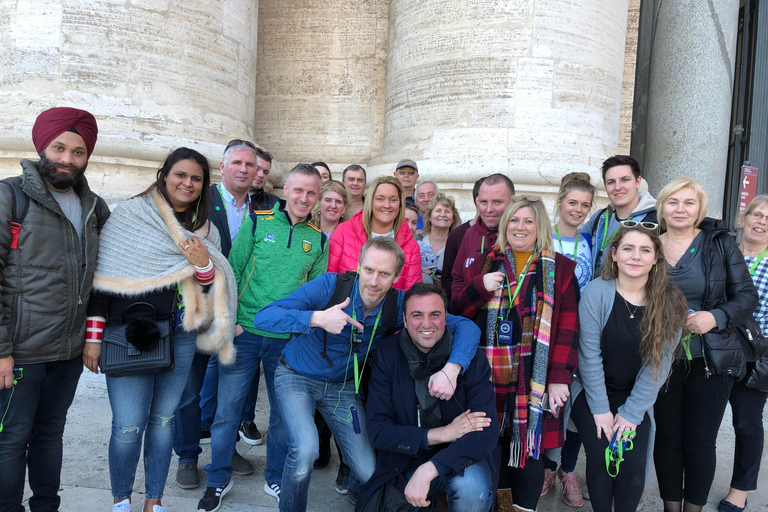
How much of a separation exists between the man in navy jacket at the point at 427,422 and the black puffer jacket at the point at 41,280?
139cm

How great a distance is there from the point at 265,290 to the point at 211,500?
3.68 ft

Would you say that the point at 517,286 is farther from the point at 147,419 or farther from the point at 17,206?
the point at 17,206

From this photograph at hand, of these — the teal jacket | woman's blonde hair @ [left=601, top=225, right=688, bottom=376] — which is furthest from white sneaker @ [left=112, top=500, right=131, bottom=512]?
woman's blonde hair @ [left=601, top=225, right=688, bottom=376]

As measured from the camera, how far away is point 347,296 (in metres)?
2.72

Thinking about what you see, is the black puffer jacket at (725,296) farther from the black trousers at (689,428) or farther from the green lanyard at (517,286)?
the green lanyard at (517,286)

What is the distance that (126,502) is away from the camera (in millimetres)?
2535

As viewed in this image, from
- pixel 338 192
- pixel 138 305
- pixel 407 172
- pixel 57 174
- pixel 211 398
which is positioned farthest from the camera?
pixel 407 172

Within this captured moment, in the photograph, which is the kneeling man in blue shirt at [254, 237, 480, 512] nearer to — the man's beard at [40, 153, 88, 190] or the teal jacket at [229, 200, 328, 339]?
the teal jacket at [229, 200, 328, 339]

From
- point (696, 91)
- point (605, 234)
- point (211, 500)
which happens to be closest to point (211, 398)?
point (211, 500)

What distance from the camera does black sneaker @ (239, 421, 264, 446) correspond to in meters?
3.73

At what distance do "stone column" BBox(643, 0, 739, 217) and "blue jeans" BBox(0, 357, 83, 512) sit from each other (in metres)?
7.61

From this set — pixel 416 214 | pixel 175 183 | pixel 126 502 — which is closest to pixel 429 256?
pixel 416 214

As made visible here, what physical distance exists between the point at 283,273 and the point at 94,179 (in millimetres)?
3014

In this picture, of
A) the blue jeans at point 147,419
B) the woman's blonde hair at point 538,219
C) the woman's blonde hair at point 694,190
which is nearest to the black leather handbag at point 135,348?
the blue jeans at point 147,419
